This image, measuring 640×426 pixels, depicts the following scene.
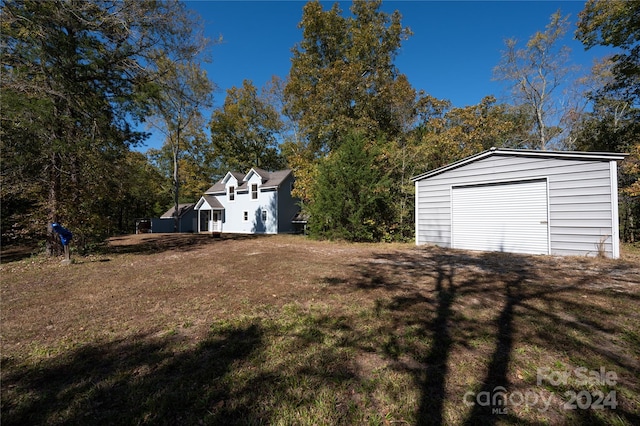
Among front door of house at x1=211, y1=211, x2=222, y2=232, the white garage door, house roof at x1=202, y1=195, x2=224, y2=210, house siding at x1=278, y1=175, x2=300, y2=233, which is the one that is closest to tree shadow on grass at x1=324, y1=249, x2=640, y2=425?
the white garage door

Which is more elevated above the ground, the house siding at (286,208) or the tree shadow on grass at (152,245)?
the house siding at (286,208)

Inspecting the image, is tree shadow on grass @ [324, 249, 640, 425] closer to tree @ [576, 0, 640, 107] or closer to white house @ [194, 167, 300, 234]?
tree @ [576, 0, 640, 107]

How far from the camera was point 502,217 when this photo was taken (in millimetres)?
8438

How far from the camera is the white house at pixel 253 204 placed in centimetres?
2006

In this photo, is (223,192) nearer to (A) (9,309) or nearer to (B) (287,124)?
(B) (287,124)

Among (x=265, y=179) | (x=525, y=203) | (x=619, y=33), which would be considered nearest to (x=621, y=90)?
(x=619, y=33)

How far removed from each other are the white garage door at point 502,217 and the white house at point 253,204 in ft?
40.4

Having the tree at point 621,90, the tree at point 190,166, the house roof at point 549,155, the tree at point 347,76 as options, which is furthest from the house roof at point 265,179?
the tree at point 621,90

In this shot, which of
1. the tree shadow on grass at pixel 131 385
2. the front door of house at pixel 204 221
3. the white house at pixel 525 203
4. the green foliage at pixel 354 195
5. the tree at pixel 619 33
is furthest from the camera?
the front door of house at pixel 204 221

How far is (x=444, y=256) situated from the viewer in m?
7.71

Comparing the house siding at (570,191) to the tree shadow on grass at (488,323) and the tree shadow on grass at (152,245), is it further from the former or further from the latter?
the tree shadow on grass at (152,245)

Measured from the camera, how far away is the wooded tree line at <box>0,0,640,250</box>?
7.34m

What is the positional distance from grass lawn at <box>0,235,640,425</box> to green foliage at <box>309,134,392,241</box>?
7.11 metres

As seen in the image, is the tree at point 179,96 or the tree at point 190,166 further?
the tree at point 190,166
